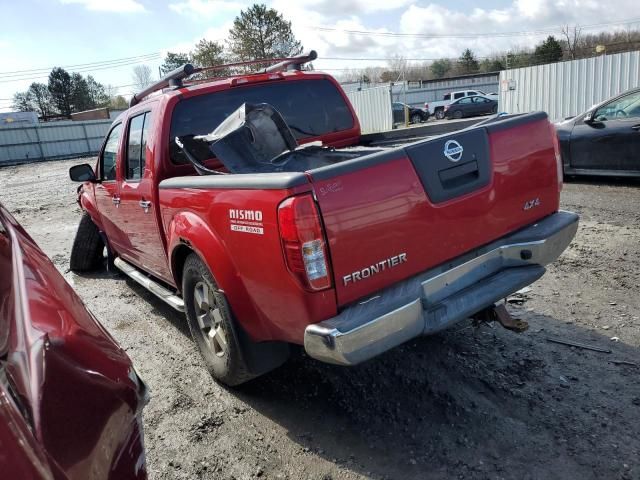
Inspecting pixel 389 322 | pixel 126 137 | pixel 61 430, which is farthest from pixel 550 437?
pixel 126 137

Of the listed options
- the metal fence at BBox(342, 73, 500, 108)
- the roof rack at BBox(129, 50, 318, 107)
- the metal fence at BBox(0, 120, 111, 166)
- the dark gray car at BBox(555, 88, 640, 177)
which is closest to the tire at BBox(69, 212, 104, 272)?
the roof rack at BBox(129, 50, 318, 107)

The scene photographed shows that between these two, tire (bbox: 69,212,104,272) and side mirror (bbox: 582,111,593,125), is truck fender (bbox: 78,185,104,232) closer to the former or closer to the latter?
tire (bbox: 69,212,104,272)

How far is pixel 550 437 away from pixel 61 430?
2.40 meters

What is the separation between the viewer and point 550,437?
8.86 feet

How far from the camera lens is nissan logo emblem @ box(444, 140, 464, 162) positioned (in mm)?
2785

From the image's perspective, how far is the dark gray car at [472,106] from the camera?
109ft

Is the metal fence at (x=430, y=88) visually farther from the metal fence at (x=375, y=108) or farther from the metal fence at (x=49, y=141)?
the metal fence at (x=49, y=141)

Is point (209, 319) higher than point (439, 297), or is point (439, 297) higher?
point (439, 297)

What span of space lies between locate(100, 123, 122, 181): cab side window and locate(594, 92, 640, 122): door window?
24.0 feet

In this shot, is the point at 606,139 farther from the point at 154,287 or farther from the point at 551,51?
the point at 551,51

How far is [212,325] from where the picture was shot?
3.48 m

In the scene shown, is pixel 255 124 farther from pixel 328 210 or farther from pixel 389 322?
pixel 389 322

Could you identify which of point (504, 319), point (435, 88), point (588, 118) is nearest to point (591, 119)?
point (588, 118)

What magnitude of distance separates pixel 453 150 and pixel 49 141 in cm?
4075
